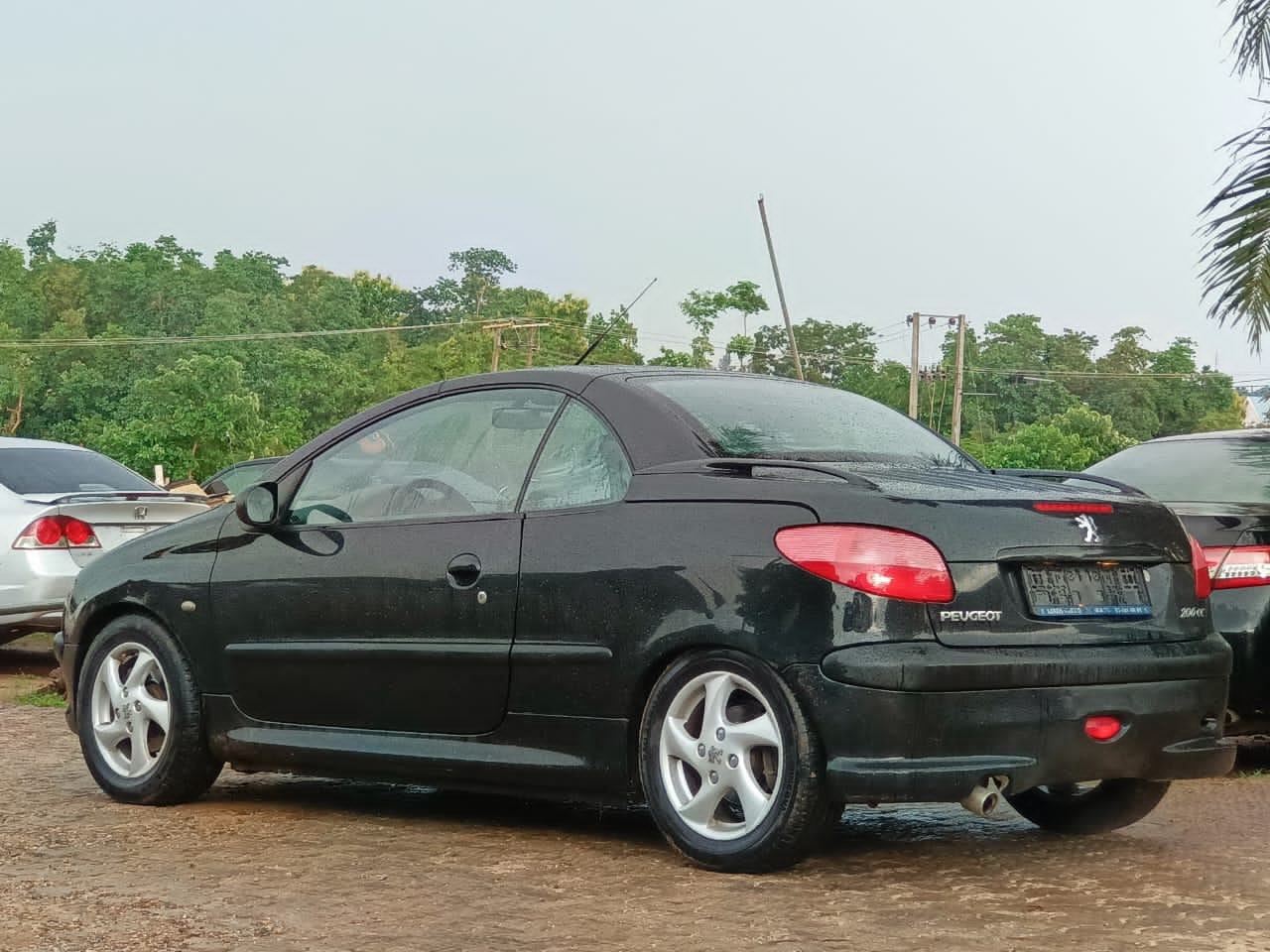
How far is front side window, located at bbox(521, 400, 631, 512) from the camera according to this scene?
19.0 feet

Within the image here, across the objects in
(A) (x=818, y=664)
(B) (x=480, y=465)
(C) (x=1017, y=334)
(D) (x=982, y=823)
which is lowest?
(D) (x=982, y=823)

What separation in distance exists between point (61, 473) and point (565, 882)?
8.12 meters

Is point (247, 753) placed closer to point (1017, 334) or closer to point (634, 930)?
point (634, 930)

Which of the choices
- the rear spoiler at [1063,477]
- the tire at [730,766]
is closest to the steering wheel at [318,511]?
the tire at [730,766]

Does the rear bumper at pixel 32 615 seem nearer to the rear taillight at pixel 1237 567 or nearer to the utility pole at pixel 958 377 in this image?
the rear taillight at pixel 1237 567

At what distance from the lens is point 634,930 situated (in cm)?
464

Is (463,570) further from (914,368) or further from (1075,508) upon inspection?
(914,368)

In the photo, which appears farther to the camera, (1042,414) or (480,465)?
(1042,414)

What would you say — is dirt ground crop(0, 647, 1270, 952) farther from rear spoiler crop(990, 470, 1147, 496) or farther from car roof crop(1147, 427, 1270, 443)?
car roof crop(1147, 427, 1270, 443)

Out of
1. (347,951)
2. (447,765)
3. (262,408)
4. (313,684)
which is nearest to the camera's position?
(347,951)

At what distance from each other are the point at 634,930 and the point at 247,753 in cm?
235

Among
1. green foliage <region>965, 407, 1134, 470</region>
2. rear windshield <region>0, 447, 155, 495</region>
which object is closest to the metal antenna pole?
green foliage <region>965, 407, 1134, 470</region>

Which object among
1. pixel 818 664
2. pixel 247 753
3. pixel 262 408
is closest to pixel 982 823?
pixel 818 664

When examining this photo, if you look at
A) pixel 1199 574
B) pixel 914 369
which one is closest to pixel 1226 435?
pixel 1199 574
